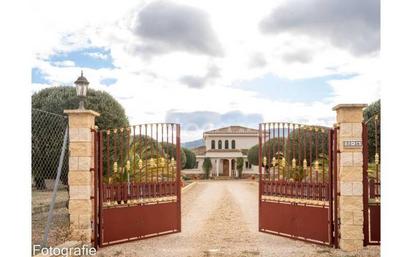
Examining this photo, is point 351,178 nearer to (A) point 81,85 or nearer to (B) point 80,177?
(B) point 80,177

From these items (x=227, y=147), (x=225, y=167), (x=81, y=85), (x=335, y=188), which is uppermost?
(x=81, y=85)

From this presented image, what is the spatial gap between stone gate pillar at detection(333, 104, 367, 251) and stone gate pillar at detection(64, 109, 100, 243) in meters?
4.85

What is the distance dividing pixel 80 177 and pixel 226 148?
156 ft

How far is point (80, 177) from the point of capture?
891cm

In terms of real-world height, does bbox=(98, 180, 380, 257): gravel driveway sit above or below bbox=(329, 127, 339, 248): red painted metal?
below

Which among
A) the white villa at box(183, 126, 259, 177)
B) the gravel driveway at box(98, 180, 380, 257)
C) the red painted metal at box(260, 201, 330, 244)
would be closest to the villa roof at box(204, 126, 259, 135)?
the white villa at box(183, 126, 259, 177)

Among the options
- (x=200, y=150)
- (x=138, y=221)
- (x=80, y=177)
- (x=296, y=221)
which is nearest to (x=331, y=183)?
(x=296, y=221)

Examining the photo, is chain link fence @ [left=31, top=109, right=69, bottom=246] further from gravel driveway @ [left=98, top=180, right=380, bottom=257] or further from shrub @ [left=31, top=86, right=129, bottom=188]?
gravel driveway @ [left=98, top=180, right=380, bottom=257]

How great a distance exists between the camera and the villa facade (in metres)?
52.9

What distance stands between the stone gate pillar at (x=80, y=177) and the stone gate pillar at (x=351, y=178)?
15.9 feet

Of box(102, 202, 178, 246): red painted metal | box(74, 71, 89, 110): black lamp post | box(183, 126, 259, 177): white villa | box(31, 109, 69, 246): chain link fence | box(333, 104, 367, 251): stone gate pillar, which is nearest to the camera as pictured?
box(333, 104, 367, 251): stone gate pillar

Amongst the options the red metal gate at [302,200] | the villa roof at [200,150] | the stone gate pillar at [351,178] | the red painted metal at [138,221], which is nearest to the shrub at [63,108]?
the red painted metal at [138,221]

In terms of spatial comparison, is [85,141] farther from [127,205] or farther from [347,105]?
[347,105]
